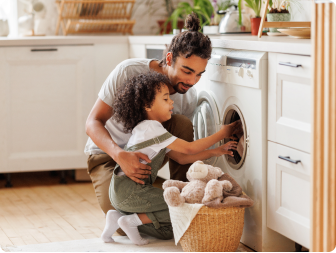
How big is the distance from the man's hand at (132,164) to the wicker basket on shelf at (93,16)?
146 cm

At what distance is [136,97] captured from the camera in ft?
5.93

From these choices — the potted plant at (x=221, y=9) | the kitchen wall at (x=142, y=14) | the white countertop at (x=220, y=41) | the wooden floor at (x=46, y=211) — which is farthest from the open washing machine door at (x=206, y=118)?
the kitchen wall at (x=142, y=14)

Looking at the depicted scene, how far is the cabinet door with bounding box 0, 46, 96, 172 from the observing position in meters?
2.73

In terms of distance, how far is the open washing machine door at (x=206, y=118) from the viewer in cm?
199

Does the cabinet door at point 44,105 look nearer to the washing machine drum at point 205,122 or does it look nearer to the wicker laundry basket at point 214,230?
the washing machine drum at point 205,122

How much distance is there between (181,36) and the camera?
1887 mm

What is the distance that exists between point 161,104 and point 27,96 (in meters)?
1.23

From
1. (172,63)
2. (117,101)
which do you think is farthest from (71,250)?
(172,63)

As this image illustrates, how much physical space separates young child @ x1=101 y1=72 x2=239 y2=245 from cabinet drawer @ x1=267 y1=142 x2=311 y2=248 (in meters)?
0.24

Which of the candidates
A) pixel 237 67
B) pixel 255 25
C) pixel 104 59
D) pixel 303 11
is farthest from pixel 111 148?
pixel 303 11

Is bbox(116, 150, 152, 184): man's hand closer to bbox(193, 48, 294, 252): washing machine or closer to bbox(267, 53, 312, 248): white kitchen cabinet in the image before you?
bbox(193, 48, 294, 252): washing machine

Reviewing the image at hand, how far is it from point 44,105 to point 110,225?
117cm

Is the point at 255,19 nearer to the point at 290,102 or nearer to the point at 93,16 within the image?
the point at 290,102

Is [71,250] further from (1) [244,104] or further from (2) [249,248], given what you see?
(1) [244,104]
